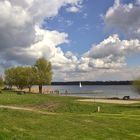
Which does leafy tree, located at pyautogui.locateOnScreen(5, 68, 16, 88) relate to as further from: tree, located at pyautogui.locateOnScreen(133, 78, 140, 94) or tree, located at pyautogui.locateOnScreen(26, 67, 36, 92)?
tree, located at pyautogui.locateOnScreen(133, 78, 140, 94)

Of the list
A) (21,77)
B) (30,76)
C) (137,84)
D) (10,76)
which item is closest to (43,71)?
(30,76)

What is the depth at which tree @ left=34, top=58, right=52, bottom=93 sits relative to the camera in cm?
12812

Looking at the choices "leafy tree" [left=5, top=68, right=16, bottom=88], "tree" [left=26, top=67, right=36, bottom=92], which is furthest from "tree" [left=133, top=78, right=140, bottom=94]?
"leafy tree" [left=5, top=68, right=16, bottom=88]

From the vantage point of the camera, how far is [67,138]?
883 inches

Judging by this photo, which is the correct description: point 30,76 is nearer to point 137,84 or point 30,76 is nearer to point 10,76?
point 10,76

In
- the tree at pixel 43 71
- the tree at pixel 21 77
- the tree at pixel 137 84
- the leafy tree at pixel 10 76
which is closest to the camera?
the tree at pixel 137 84

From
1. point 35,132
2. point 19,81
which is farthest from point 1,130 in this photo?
point 19,81

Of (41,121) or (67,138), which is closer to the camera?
(67,138)

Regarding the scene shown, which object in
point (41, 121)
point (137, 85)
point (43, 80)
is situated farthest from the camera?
point (43, 80)

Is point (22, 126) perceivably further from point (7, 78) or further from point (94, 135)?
point (7, 78)

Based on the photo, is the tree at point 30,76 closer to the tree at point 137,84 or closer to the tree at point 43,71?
the tree at point 43,71

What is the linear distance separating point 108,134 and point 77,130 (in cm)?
200

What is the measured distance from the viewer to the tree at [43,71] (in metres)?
128

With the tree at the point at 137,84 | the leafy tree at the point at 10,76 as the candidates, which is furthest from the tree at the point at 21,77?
the tree at the point at 137,84
